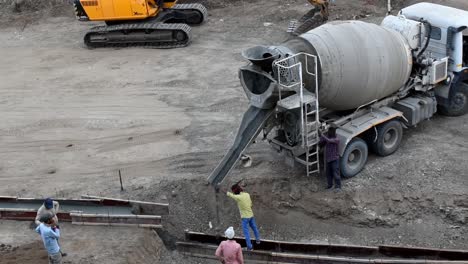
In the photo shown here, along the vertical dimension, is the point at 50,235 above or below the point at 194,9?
below

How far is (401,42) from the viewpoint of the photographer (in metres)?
13.8

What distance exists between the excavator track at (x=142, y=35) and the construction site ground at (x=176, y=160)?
1.65ft

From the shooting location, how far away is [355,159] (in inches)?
529

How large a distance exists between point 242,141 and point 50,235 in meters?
4.22

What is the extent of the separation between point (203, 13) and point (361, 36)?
13070 millimetres

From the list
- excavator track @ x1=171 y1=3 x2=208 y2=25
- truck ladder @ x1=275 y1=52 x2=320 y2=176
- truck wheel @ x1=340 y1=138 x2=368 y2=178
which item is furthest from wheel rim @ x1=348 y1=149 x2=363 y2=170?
excavator track @ x1=171 y1=3 x2=208 y2=25

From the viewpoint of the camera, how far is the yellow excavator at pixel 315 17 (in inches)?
888

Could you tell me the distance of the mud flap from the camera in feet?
40.4

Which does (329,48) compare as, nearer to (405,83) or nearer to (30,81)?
(405,83)

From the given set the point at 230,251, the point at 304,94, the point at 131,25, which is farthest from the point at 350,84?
the point at 131,25

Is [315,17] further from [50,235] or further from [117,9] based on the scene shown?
[50,235]

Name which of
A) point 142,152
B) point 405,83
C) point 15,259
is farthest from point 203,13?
point 15,259

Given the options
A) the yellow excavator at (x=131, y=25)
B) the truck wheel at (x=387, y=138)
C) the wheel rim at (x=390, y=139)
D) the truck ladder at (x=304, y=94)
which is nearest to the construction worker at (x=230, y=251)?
the truck ladder at (x=304, y=94)

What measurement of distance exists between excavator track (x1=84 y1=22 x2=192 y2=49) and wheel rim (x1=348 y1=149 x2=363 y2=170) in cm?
1122
